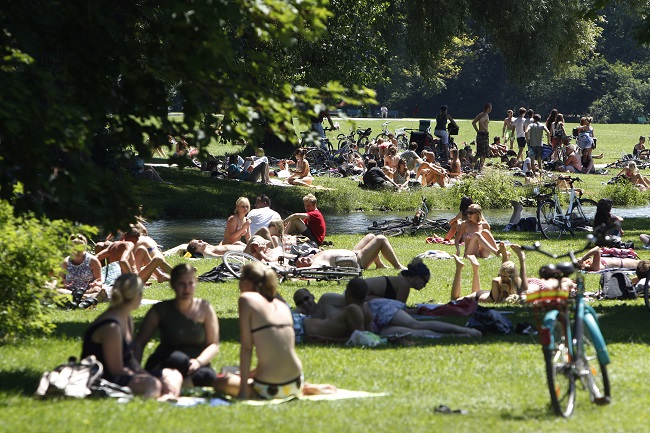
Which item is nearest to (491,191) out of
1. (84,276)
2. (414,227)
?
(414,227)

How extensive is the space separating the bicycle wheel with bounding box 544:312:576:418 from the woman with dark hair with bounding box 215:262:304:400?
6.20 ft

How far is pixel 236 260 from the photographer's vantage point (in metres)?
17.9

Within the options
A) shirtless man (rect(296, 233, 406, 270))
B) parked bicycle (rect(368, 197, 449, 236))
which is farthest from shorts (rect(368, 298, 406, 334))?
parked bicycle (rect(368, 197, 449, 236))

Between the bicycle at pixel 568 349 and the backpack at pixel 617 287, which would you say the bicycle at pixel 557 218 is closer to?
the backpack at pixel 617 287

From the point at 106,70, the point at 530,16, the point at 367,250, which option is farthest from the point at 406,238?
the point at 106,70

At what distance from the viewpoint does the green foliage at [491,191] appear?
98.3 feet

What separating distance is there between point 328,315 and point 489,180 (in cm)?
1887

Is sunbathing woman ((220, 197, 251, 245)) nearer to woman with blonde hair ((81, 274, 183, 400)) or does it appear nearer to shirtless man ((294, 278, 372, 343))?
shirtless man ((294, 278, 372, 343))

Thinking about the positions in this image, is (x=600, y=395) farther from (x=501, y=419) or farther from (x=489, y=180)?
(x=489, y=180)

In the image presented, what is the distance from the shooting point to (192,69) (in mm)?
8547

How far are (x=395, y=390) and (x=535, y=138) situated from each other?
2650cm

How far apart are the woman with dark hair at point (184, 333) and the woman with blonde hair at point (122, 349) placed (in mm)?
242

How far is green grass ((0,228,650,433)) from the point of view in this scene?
8.02 m

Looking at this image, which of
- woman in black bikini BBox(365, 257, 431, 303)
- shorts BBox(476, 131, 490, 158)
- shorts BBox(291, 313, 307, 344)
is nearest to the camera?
shorts BBox(291, 313, 307, 344)
